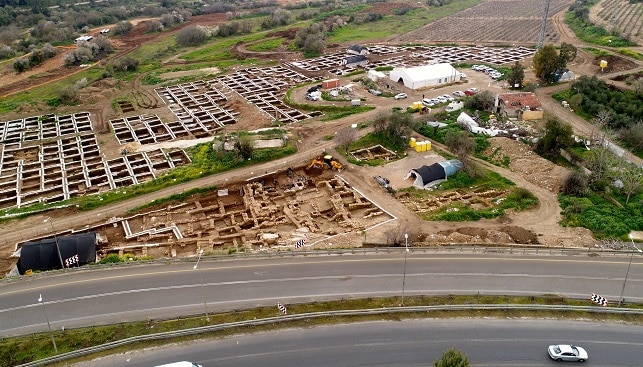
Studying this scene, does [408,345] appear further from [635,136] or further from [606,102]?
[606,102]

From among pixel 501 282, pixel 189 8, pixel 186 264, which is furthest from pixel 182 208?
pixel 189 8

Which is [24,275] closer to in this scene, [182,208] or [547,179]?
[182,208]

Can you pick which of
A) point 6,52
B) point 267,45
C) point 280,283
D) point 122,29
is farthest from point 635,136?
point 122,29

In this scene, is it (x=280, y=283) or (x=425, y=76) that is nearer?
(x=280, y=283)

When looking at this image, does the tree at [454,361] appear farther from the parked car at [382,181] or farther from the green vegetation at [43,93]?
the green vegetation at [43,93]

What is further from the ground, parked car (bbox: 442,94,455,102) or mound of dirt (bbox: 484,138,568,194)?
parked car (bbox: 442,94,455,102)

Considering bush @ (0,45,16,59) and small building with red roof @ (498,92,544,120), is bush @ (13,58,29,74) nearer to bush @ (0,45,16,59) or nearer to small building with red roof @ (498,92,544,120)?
bush @ (0,45,16,59)

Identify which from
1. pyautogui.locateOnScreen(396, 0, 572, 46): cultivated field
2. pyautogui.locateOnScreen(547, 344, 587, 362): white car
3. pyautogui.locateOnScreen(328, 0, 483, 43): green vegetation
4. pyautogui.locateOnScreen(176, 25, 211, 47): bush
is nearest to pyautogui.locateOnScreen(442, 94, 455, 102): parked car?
pyautogui.locateOnScreen(396, 0, 572, 46): cultivated field
